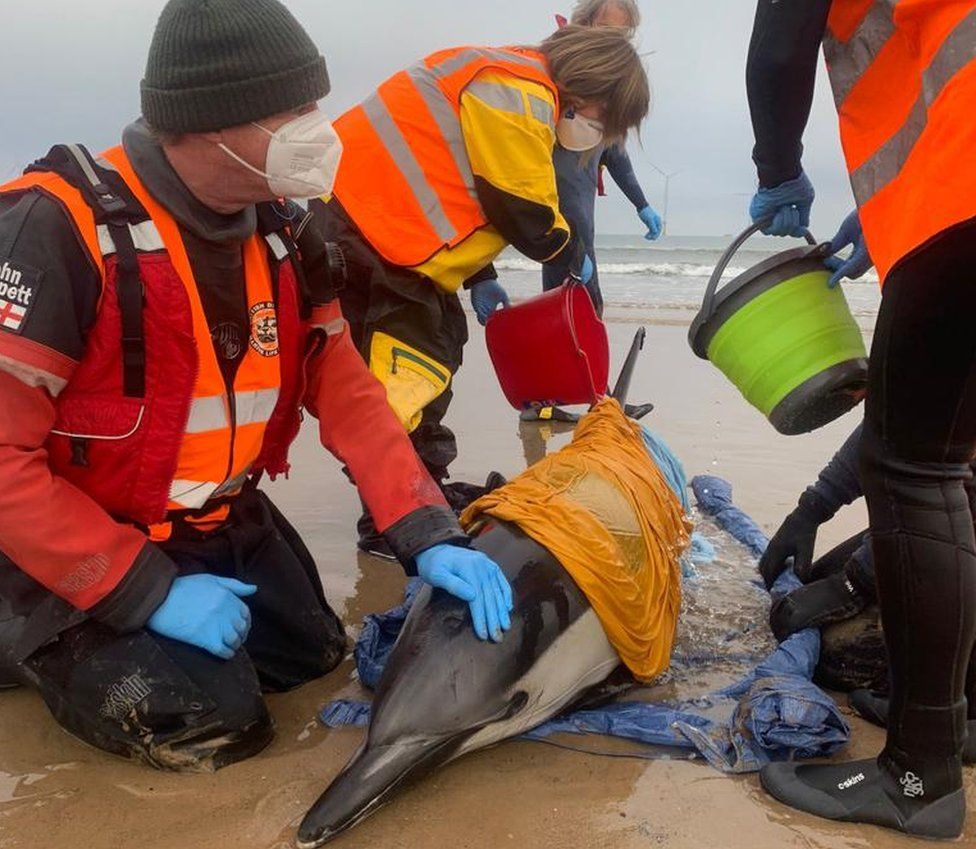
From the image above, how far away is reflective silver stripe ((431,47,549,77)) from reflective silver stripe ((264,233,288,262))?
159cm

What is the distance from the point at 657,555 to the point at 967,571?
1013mm

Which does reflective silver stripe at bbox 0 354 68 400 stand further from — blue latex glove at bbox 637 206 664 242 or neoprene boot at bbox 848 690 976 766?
blue latex glove at bbox 637 206 664 242

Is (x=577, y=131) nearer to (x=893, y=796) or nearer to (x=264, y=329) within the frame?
(x=264, y=329)

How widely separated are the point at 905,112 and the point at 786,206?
833 mm

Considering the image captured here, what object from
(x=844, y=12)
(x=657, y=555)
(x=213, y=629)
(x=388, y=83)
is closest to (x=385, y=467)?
(x=213, y=629)

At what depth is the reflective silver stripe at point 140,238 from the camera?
2.31 metres

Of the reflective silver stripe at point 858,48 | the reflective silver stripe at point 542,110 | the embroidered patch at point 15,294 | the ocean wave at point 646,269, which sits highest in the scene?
the reflective silver stripe at point 858,48

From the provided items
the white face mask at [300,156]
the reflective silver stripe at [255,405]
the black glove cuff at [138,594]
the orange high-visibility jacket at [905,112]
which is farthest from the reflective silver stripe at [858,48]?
the black glove cuff at [138,594]

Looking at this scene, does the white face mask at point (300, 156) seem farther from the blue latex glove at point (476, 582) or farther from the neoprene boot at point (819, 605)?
the neoprene boot at point (819, 605)

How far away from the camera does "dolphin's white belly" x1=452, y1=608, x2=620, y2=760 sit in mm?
2500

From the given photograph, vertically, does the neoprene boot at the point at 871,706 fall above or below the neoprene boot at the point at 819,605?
below

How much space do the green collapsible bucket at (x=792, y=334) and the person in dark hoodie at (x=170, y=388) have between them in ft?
3.57

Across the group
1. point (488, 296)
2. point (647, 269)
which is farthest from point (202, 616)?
point (647, 269)

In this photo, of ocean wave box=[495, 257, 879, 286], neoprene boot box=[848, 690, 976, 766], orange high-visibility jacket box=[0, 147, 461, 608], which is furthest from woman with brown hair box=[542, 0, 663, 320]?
ocean wave box=[495, 257, 879, 286]
